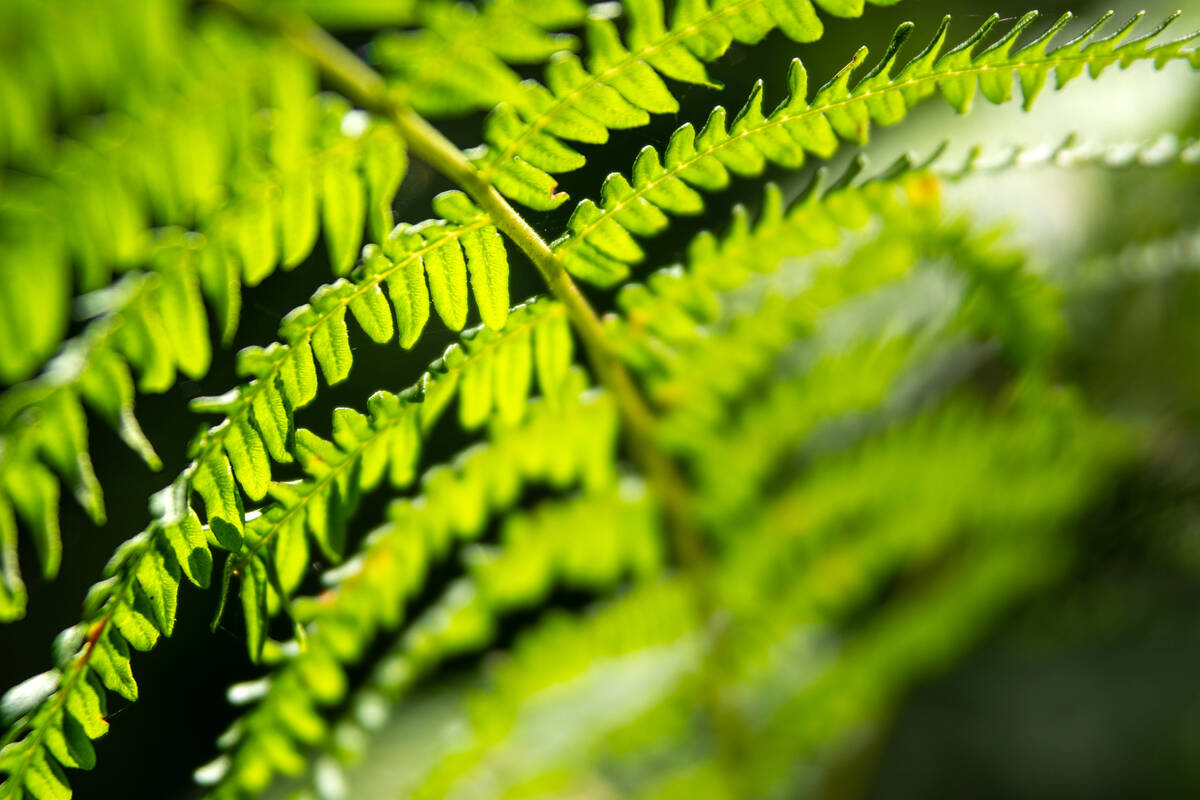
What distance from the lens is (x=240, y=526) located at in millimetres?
715

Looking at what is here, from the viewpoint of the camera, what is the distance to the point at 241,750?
3.02ft

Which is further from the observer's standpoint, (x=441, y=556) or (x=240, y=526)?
(x=441, y=556)

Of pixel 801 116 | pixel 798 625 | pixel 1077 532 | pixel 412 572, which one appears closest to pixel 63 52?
pixel 801 116

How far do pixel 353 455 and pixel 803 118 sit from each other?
51 cm

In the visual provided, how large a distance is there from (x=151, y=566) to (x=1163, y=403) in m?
1.59

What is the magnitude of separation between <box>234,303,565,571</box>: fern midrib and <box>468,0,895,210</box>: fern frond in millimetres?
170

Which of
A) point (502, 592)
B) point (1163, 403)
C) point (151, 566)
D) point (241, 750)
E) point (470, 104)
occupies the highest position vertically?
point (470, 104)

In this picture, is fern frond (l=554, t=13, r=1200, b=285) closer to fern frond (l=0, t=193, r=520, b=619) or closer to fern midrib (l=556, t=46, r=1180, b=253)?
fern midrib (l=556, t=46, r=1180, b=253)

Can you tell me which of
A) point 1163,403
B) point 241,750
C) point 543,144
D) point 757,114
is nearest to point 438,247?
point 543,144

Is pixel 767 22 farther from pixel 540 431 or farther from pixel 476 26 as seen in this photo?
pixel 540 431

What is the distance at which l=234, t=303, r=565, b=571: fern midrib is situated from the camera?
29.9 inches

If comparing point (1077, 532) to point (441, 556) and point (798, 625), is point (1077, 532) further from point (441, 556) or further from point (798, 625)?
point (441, 556)

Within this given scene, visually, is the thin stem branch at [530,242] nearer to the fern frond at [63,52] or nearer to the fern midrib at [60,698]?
the fern frond at [63,52]

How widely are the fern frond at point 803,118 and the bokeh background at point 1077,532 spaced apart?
0.67 feet
